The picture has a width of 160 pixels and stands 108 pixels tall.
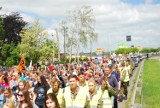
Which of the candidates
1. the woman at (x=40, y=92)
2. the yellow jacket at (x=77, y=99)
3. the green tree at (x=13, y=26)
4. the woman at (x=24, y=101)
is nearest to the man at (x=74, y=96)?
the yellow jacket at (x=77, y=99)

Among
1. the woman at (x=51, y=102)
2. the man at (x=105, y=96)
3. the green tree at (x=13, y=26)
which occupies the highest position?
the green tree at (x=13, y=26)

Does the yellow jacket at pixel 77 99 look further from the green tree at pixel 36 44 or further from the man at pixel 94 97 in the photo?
the green tree at pixel 36 44

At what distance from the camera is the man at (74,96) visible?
332 inches

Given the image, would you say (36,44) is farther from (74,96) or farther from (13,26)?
(74,96)

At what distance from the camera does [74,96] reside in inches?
332

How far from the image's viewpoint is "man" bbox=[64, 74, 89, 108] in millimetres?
8430

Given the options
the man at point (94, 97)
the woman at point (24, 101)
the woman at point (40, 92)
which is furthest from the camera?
the woman at point (40, 92)

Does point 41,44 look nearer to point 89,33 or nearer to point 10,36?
point 89,33

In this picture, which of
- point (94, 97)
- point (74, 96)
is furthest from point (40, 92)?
point (74, 96)

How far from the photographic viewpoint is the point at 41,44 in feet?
219

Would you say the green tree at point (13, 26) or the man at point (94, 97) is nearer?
the man at point (94, 97)

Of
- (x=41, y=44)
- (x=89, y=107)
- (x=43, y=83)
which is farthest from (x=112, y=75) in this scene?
(x=41, y=44)

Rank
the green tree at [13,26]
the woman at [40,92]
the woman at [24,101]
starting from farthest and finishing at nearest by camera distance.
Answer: the green tree at [13,26] → the woman at [40,92] → the woman at [24,101]

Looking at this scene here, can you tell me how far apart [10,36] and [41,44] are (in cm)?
1700
